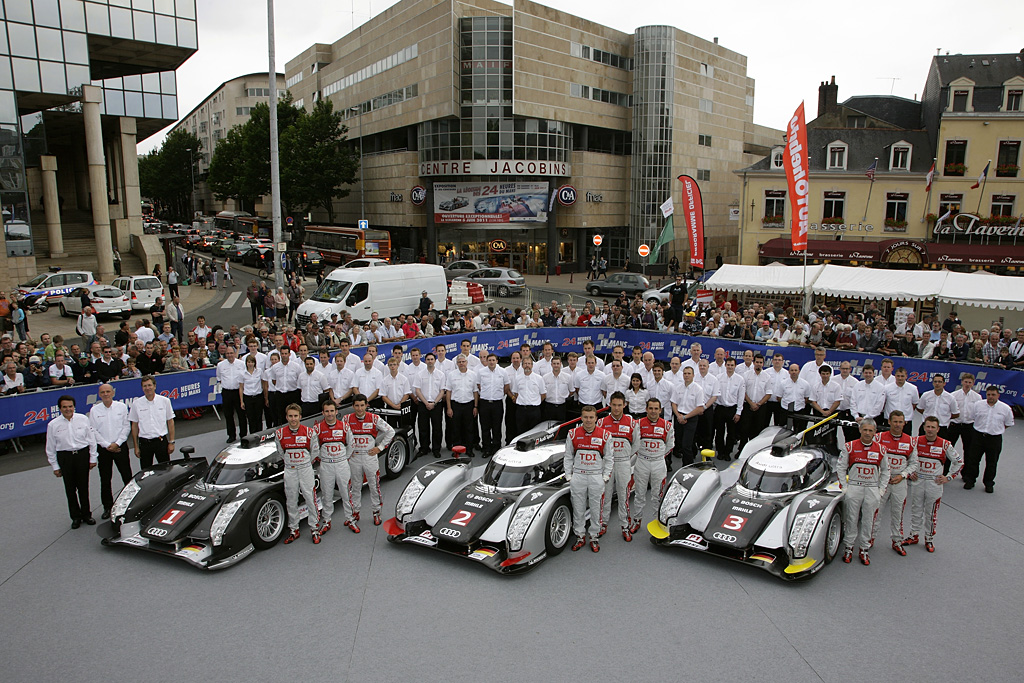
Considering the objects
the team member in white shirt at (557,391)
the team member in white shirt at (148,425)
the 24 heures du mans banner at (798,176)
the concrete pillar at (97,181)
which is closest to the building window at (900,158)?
Answer: the 24 heures du mans banner at (798,176)

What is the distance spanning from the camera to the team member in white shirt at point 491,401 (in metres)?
12.0

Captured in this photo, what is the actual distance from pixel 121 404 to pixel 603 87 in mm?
44987

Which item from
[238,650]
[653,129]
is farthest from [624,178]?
[238,650]

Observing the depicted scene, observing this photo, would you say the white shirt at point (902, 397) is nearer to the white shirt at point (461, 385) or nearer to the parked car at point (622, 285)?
the white shirt at point (461, 385)

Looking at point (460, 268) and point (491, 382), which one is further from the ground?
point (460, 268)

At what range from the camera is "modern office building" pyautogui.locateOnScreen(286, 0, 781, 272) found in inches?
1703

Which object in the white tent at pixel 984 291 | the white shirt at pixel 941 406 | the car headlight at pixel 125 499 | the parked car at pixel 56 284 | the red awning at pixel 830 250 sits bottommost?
the car headlight at pixel 125 499

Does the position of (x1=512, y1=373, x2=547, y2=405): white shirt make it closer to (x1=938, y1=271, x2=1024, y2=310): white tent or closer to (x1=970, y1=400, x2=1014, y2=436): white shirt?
(x1=970, y1=400, x2=1014, y2=436): white shirt

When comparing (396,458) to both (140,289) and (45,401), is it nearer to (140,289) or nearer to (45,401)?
(45,401)

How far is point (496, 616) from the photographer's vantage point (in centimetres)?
709

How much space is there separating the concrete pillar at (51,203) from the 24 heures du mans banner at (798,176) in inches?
1445

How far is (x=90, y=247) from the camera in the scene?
129ft

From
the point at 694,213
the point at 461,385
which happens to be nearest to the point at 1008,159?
the point at 694,213

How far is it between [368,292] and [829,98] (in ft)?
109
